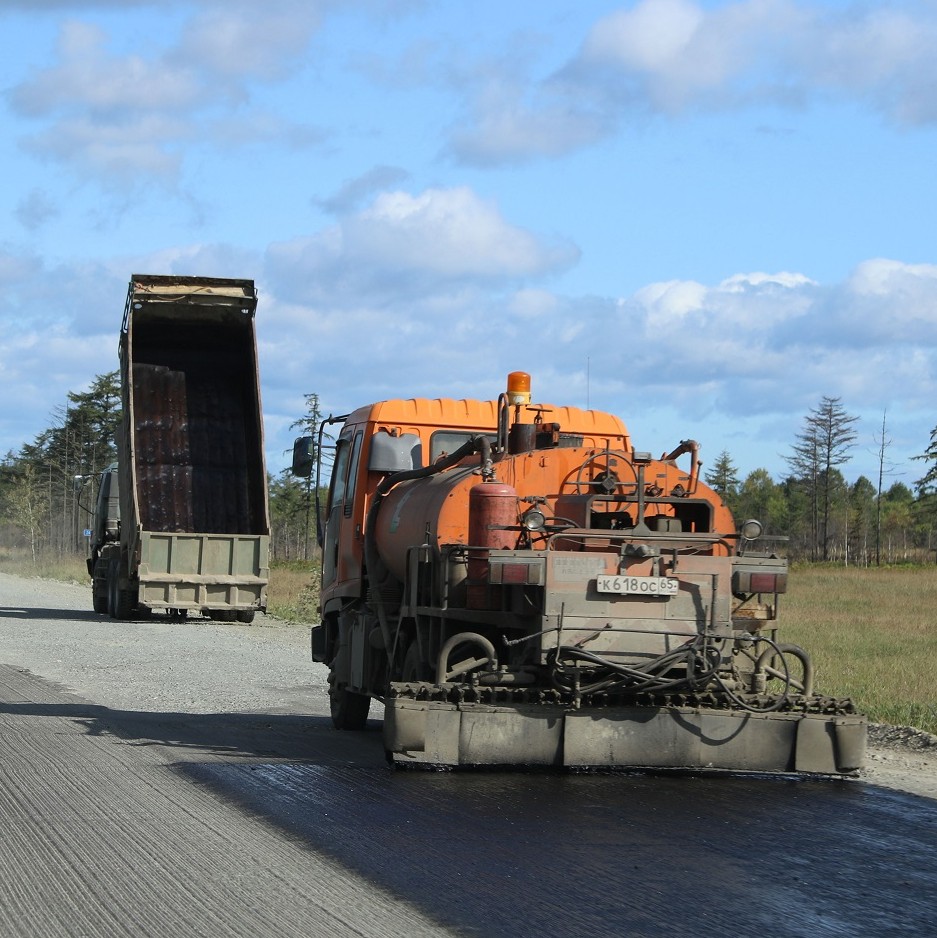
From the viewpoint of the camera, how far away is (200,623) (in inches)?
1131

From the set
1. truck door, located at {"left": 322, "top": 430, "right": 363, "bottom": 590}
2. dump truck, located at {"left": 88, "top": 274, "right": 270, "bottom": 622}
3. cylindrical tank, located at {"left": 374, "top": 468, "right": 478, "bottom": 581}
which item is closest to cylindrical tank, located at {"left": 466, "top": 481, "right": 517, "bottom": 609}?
cylindrical tank, located at {"left": 374, "top": 468, "right": 478, "bottom": 581}

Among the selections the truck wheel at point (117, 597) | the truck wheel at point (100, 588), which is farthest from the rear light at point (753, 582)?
the truck wheel at point (100, 588)

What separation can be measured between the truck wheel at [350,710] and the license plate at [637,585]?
3.62 meters

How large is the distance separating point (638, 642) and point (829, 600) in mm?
33035

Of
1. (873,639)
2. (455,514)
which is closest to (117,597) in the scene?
(873,639)

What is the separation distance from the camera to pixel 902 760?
35.6 ft

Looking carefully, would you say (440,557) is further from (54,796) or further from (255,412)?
(255,412)

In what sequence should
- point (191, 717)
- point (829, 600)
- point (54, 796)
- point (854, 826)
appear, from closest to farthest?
1. point (854, 826)
2. point (54, 796)
3. point (191, 717)
4. point (829, 600)

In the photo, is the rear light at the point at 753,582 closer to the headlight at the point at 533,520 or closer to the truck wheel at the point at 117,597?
the headlight at the point at 533,520

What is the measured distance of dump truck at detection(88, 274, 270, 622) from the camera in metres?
25.2

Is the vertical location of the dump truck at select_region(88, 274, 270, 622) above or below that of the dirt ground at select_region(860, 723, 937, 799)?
above

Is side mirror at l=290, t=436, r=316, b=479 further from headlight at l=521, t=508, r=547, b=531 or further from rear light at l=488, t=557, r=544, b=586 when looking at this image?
rear light at l=488, t=557, r=544, b=586

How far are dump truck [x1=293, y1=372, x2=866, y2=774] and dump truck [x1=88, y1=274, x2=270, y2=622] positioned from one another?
611 inches

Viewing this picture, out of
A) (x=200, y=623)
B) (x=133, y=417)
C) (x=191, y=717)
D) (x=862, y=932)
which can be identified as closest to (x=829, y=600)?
(x=200, y=623)
